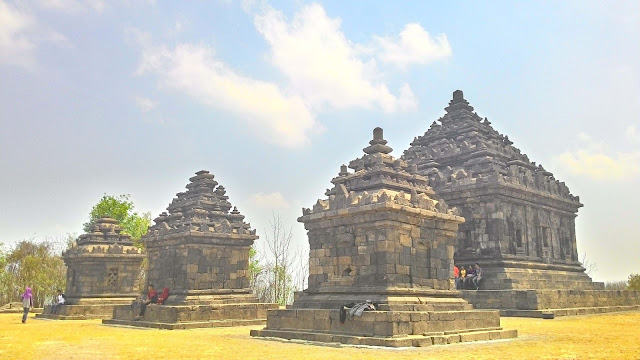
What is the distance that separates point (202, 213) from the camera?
25766mm

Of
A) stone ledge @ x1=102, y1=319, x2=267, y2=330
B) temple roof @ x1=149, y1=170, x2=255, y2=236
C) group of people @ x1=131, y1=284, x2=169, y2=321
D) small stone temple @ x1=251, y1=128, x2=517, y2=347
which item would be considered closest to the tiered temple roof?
temple roof @ x1=149, y1=170, x2=255, y2=236

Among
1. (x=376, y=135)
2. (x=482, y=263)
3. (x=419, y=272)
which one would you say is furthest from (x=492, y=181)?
(x=419, y=272)

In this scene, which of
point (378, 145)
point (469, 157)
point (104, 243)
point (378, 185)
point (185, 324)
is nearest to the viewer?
point (378, 185)

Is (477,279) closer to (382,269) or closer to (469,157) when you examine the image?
(469,157)

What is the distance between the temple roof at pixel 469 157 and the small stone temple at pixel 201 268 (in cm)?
1123

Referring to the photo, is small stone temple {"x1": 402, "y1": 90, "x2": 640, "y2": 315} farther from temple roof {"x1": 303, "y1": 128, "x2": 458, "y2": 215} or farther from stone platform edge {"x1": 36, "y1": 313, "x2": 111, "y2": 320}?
stone platform edge {"x1": 36, "y1": 313, "x2": 111, "y2": 320}

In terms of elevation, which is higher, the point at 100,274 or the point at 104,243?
the point at 104,243

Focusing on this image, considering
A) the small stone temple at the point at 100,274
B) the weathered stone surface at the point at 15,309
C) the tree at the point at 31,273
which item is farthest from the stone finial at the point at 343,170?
the tree at the point at 31,273

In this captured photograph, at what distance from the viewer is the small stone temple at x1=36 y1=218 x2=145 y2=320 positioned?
103ft

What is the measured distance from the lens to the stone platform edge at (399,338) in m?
13.1

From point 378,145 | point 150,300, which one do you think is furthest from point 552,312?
point 150,300

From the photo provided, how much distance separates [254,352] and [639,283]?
3846cm

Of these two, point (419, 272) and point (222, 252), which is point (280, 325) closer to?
point (419, 272)

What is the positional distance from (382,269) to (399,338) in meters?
2.39
